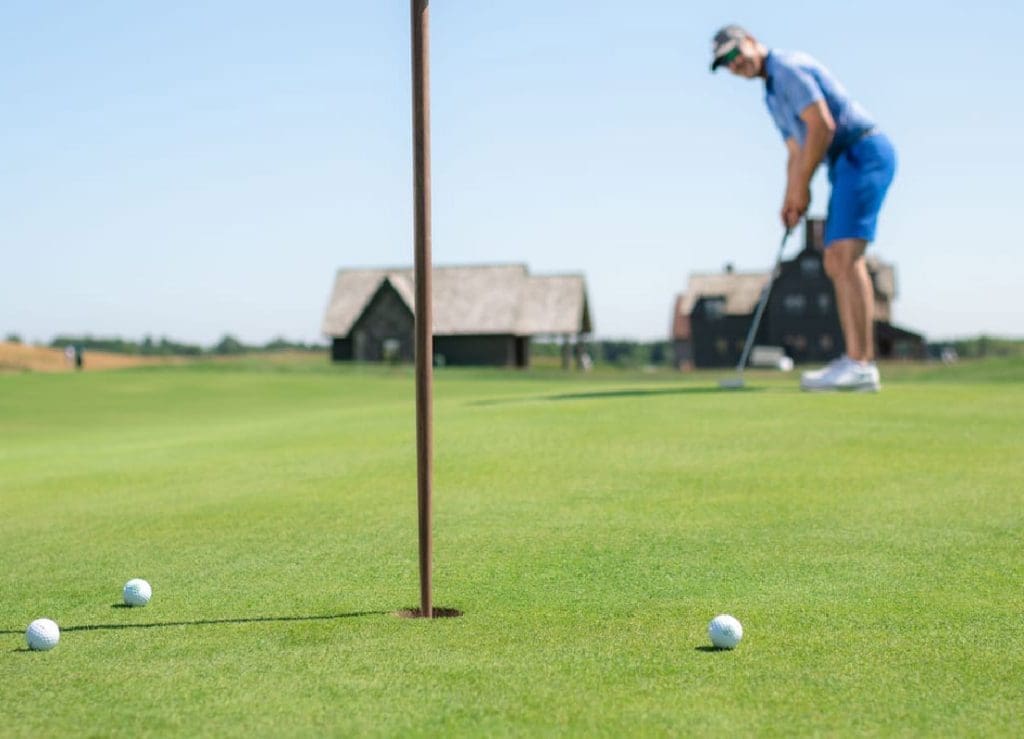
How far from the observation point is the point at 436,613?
17.9 ft

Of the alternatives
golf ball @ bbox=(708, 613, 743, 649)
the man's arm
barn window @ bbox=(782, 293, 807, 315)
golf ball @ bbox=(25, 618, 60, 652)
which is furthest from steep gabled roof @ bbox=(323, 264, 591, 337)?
golf ball @ bbox=(708, 613, 743, 649)

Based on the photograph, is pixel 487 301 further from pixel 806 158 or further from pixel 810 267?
pixel 806 158

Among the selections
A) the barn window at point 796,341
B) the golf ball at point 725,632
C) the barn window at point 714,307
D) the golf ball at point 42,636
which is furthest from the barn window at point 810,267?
the golf ball at point 42,636

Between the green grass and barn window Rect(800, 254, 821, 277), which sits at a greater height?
barn window Rect(800, 254, 821, 277)

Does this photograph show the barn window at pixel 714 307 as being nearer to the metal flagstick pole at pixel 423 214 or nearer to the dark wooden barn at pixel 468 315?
the dark wooden barn at pixel 468 315

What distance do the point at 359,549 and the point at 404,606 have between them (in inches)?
63.9

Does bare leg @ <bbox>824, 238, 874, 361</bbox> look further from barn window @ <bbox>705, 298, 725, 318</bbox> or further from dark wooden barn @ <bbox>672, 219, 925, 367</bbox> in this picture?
barn window @ <bbox>705, 298, 725, 318</bbox>

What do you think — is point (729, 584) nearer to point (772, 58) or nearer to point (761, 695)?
point (761, 695)

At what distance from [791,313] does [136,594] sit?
6050 centimetres

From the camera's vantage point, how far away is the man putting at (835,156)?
14367mm

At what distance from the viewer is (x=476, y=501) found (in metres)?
8.79

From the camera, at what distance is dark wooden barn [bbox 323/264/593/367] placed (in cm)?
5412

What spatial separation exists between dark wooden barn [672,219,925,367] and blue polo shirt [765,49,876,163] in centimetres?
4704

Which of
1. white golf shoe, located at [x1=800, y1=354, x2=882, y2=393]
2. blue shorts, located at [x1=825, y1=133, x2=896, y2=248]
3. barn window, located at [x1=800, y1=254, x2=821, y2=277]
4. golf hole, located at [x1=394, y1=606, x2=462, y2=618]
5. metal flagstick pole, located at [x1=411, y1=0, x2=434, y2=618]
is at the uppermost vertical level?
barn window, located at [x1=800, y1=254, x2=821, y2=277]
